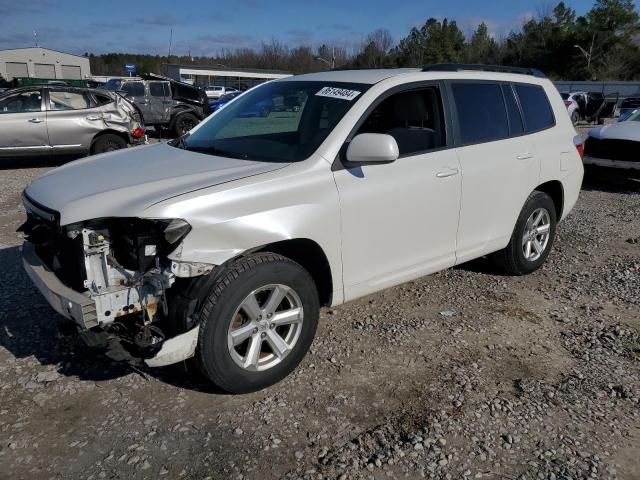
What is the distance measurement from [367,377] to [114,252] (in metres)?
1.76

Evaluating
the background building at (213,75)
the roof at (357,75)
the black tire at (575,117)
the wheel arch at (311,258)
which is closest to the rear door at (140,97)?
the roof at (357,75)

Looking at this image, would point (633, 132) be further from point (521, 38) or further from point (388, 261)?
point (521, 38)

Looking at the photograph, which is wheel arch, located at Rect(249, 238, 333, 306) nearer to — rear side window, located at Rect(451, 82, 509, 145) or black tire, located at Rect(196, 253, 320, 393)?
black tire, located at Rect(196, 253, 320, 393)

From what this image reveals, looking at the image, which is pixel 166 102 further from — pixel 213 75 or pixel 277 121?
pixel 213 75

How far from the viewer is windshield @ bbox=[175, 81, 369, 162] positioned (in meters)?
3.63

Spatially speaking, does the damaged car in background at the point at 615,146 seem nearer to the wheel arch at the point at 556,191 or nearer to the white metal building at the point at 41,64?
the wheel arch at the point at 556,191

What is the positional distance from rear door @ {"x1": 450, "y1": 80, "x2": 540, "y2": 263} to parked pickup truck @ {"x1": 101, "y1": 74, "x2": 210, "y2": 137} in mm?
14128

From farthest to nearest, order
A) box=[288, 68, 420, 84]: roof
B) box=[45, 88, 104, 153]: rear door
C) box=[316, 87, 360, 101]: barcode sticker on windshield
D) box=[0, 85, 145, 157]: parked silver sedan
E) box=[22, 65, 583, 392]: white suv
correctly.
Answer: box=[45, 88, 104, 153]: rear door
box=[0, 85, 145, 157]: parked silver sedan
box=[288, 68, 420, 84]: roof
box=[316, 87, 360, 101]: barcode sticker on windshield
box=[22, 65, 583, 392]: white suv

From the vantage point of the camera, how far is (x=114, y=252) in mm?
2994

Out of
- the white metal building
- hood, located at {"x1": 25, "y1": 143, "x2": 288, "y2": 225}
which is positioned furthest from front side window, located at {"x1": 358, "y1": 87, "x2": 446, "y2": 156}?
the white metal building

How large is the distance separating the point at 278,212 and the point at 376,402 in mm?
1289

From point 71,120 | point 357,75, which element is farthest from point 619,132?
point 71,120

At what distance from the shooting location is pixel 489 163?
441 cm

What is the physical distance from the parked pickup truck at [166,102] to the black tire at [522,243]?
1407 cm
